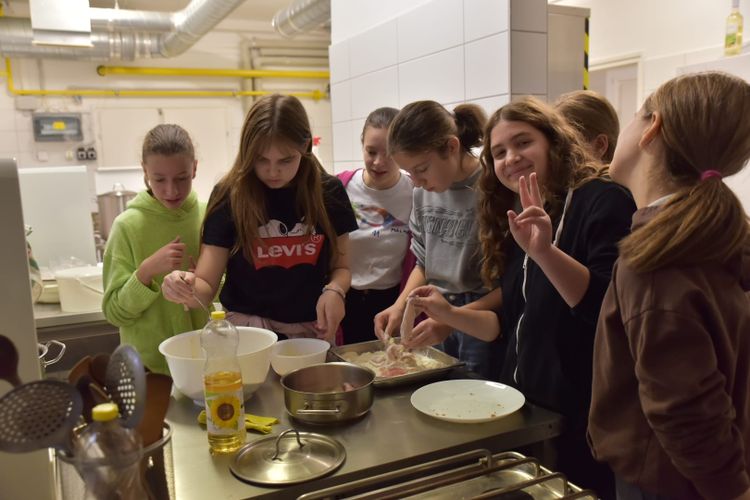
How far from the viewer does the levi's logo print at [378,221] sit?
2.19 metres

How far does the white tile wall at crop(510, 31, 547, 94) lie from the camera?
7.46 feet

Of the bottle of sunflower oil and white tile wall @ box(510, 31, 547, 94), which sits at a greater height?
white tile wall @ box(510, 31, 547, 94)

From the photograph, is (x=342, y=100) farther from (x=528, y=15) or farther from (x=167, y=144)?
(x=167, y=144)

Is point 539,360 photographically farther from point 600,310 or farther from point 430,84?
point 430,84

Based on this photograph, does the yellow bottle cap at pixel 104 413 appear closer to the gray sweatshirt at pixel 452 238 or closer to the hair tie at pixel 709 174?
the hair tie at pixel 709 174

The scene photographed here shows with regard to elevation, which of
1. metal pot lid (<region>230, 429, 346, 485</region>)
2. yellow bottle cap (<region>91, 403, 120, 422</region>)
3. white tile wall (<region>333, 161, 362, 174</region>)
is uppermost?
white tile wall (<region>333, 161, 362, 174</region>)

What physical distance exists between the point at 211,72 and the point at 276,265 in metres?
4.95

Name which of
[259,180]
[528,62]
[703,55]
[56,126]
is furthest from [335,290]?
[56,126]

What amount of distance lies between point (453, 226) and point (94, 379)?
1.14 m

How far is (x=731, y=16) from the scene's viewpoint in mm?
3230

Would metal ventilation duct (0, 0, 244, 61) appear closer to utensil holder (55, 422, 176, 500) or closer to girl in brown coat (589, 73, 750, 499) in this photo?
girl in brown coat (589, 73, 750, 499)

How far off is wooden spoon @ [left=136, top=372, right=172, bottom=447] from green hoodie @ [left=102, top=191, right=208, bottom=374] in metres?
0.81

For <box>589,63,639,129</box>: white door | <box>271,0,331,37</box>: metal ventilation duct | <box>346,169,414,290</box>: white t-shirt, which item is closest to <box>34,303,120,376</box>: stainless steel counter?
<box>346,169,414,290</box>: white t-shirt

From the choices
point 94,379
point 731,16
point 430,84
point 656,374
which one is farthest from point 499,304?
point 731,16
